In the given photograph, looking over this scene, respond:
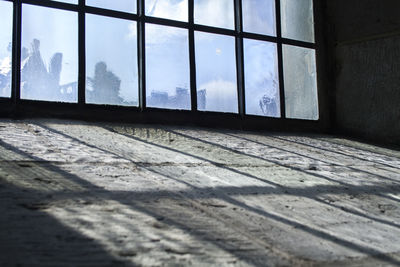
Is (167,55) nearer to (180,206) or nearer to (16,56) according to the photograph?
(16,56)

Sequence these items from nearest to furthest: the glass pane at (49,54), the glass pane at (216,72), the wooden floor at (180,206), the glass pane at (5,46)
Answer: the wooden floor at (180,206) → the glass pane at (5,46) → the glass pane at (49,54) → the glass pane at (216,72)

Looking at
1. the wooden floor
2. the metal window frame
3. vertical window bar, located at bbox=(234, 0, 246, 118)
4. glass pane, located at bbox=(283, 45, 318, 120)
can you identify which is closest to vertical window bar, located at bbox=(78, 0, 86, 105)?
the metal window frame

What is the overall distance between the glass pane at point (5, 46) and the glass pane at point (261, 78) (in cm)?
296

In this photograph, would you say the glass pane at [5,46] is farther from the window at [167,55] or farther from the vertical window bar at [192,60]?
the vertical window bar at [192,60]

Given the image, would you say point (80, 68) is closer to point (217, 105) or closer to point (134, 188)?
point (217, 105)

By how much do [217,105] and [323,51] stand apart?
211 cm

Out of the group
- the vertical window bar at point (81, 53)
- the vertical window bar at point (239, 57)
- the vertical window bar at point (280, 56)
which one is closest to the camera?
the vertical window bar at point (81, 53)

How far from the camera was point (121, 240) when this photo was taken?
1.27 meters

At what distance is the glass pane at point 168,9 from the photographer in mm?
4891

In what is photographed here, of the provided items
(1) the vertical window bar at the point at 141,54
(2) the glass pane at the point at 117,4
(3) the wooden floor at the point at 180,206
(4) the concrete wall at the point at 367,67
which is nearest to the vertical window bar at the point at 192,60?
(1) the vertical window bar at the point at 141,54

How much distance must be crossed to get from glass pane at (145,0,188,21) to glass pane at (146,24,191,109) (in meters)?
0.15

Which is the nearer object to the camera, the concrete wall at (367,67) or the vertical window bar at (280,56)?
the concrete wall at (367,67)

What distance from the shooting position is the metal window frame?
4.09 meters

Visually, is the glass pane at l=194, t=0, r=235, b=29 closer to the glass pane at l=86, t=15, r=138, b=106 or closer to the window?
the window
